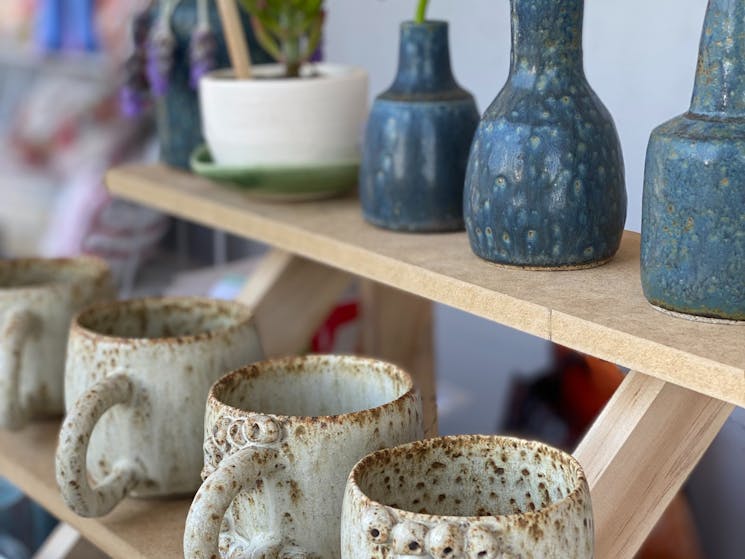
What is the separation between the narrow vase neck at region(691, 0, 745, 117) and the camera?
0.49m

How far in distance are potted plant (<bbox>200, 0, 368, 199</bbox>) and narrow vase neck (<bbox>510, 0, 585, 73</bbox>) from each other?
8.8 inches

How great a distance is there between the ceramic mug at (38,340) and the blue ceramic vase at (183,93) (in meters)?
0.13

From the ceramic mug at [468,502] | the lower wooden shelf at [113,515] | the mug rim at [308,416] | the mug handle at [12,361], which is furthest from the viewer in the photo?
the mug handle at [12,361]

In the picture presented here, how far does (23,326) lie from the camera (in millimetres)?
801

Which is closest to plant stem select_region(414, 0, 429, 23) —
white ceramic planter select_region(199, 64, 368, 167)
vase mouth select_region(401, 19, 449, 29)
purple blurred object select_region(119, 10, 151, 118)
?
vase mouth select_region(401, 19, 449, 29)

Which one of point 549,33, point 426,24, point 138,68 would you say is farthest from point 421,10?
point 138,68

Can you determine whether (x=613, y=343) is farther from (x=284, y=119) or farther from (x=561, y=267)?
(x=284, y=119)

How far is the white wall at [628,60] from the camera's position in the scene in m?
0.79

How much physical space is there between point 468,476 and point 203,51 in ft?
1.61

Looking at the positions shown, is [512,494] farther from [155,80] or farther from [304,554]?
[155,80]

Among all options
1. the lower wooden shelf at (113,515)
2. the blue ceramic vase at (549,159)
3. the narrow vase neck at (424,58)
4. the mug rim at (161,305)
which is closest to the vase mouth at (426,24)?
the narrow vase neck at (424,58)

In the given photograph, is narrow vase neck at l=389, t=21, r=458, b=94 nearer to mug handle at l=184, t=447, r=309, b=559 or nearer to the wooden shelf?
the wooden shelf

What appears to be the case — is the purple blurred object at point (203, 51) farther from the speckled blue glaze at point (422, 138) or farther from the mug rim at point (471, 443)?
the mug rim at point (471, 443)

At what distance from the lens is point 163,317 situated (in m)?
0.81
